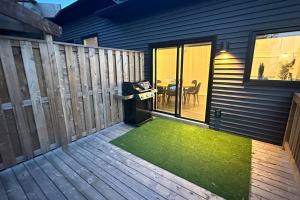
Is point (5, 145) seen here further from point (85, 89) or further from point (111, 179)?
point (111, 179)

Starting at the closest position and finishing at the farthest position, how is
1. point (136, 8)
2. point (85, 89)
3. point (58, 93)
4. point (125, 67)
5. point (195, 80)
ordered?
1. point (58, 93)
2. point (85, 89)
3. point (125, 67)
4. point (136, 8)
5. point (195, 80)

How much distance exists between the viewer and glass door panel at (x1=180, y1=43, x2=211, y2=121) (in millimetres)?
4023

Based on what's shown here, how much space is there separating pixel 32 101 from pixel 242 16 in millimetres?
4080

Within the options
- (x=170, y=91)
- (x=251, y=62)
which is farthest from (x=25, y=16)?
(x=251, y=62)

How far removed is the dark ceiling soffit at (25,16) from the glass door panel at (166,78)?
8.82 feet

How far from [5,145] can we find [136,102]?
2.42 metres

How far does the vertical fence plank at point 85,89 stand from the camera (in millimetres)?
2854

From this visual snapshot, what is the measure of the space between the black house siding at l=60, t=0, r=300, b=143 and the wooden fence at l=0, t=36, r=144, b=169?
6.20 feet

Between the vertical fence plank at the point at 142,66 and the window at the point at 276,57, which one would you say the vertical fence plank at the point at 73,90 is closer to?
the vertical fence plank at the point at 142,66

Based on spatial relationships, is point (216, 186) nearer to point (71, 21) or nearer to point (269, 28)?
point (269, 28)

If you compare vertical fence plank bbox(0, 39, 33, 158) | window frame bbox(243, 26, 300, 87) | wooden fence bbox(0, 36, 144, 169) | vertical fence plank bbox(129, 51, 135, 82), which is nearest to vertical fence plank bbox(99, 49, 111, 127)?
wooden fence bbox(0, 36, 144, 169)

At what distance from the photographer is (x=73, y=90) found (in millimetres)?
2816

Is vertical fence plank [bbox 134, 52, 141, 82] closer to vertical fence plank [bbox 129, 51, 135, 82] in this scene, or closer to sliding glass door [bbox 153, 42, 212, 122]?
vertical fence plank [bbox 129, 51, 135, 82]

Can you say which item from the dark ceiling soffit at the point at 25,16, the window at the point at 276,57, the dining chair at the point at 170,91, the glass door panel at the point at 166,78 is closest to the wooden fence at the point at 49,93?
the dark ceiling soffit at the point at 25,16
